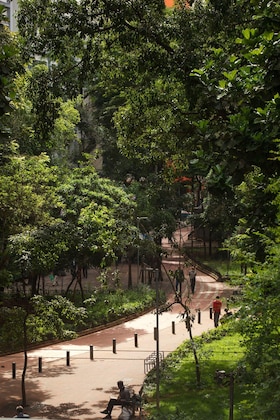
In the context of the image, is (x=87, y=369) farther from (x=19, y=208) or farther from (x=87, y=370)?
(x=19, y=208)

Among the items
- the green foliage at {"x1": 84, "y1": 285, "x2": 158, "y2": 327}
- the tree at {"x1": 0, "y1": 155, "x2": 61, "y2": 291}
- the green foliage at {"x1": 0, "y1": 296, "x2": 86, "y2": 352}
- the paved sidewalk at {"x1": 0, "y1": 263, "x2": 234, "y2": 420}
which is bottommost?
the paved sidewalk at {"x1": 0, "y1": 263, "x2": 234, "y2": 420}

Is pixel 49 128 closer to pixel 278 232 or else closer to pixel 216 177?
pixel 216 177

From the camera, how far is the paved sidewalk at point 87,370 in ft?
50.5

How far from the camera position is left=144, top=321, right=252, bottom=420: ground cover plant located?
12688mm

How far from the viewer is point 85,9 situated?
13914mm

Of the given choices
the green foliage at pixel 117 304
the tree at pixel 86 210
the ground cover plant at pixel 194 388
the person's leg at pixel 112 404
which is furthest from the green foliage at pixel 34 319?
the green foliage at pixel 117 304

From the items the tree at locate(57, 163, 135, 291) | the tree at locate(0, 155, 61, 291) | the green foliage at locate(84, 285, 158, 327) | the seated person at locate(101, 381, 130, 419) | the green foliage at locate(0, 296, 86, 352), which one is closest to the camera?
the seated person at locate(101, 381, 130, 419)

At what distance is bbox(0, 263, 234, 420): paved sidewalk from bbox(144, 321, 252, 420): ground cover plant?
101 centimetres

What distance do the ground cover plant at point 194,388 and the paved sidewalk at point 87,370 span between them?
101 centimetres

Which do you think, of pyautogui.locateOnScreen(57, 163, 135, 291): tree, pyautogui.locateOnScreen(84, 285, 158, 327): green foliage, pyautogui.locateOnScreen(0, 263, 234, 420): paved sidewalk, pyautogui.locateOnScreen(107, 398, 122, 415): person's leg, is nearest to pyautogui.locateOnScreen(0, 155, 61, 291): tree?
pyautogui.locateOnScreen(57, 163, 135, 291): tree

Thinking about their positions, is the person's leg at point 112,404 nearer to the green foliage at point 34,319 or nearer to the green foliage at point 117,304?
the green foliage at point 34,319

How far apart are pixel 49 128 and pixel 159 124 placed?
3371 millimetres

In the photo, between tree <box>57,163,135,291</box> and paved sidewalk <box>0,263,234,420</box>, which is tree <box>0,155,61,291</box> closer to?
tree <box>57,163,135,291</box>

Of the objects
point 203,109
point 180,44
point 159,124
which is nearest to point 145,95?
point 159,124
